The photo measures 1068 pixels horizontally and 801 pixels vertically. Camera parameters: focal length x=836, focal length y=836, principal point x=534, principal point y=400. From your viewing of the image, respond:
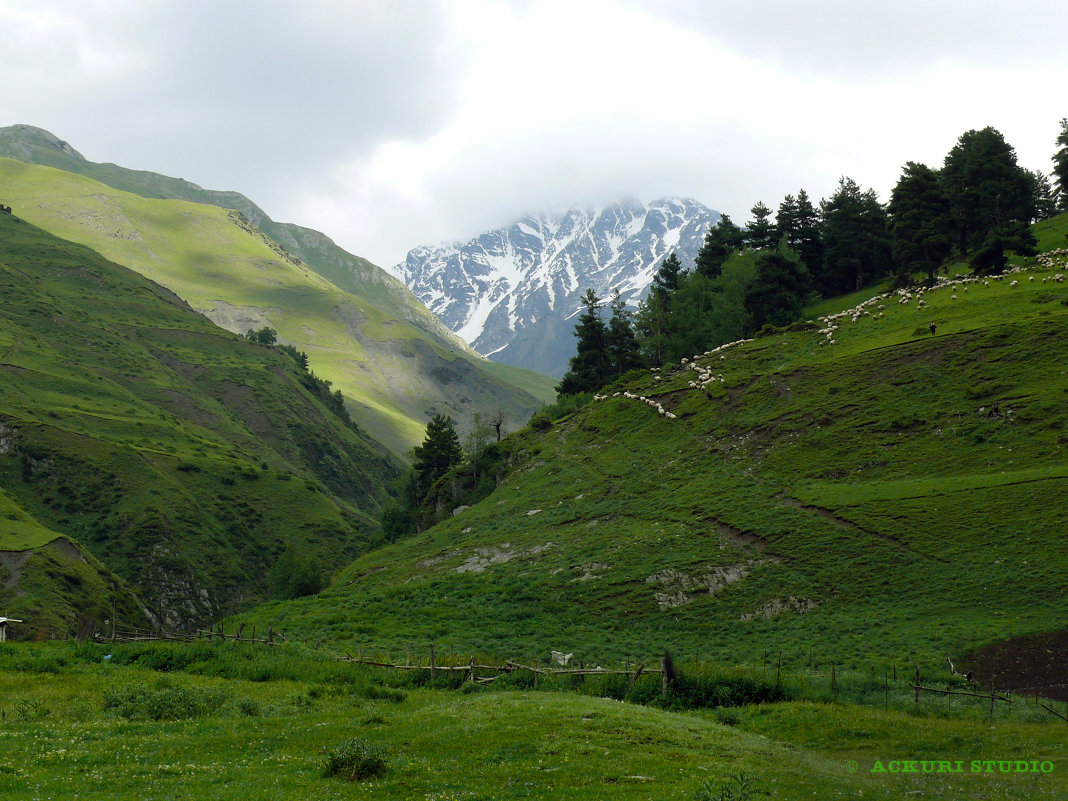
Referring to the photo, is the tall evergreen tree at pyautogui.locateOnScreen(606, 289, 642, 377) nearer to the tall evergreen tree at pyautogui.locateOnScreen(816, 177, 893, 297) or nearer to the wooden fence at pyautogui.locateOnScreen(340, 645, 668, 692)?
the tall evergreen tree at pyautogui.locateOnScreen(816, 177, 893, 297)

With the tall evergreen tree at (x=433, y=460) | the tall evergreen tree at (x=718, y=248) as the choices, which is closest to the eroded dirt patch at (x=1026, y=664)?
the tall evergreen tree at (x=433, y=460)

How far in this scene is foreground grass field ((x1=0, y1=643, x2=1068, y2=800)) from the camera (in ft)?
61.3

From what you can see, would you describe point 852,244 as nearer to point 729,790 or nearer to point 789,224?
point 789,224

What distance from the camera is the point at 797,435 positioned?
7638cm

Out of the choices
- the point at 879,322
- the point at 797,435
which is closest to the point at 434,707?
the point at 797,435

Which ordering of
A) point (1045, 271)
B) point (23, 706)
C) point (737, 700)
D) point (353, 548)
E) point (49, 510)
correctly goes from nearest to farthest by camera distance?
1. point (23, 706)
2. point (737, 700)
3. point (1045, 271)
4. point (49, 510)
5. point (353, 548)

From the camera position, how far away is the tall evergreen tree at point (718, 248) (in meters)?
140

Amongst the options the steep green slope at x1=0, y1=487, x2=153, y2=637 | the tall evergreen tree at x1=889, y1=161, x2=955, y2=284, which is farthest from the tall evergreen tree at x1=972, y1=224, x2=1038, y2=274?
the steep green slope at x1=0, y1=487, x2=153, y2=637

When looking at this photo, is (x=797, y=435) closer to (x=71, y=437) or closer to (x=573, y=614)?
(x=573, y=614)

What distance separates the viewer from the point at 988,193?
10750 centimetres

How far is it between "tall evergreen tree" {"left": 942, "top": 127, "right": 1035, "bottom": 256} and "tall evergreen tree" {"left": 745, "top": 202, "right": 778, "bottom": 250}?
27163 mm

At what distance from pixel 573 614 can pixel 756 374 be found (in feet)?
138

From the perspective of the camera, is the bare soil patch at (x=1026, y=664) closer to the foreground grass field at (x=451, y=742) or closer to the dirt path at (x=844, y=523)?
the foreground grass field at (x=451, y=742)

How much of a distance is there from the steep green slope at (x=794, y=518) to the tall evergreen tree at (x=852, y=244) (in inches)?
1101
